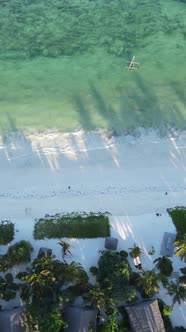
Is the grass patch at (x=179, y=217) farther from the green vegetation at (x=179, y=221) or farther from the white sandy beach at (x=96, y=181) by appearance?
the white sandy beach at (x=96, y=181)

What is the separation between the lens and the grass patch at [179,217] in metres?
29.3

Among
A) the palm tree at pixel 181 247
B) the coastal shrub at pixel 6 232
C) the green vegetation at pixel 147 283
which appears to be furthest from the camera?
the coastal shrub at pixel 6 232

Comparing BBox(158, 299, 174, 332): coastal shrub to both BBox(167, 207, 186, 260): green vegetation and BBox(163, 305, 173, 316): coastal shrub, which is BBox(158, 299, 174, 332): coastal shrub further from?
BBox(167, 207, 186, 260): green vegetation

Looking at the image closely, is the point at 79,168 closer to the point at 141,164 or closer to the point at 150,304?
the point at 141,164

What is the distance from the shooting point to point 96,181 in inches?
1257

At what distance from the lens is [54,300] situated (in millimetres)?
26016

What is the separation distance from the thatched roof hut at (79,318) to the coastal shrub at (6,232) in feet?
22.5

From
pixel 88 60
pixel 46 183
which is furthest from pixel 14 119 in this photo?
pixel 88 60

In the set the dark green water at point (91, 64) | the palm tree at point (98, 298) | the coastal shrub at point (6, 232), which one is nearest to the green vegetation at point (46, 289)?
the palm tree at point (98, 298)

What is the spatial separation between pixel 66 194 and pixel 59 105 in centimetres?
1004

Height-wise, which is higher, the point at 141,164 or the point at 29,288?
the point at 141,164

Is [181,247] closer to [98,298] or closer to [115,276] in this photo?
[115,276]

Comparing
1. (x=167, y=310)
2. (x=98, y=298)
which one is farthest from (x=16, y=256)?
(x=167, y=310)

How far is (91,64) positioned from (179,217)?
63.5 ft
